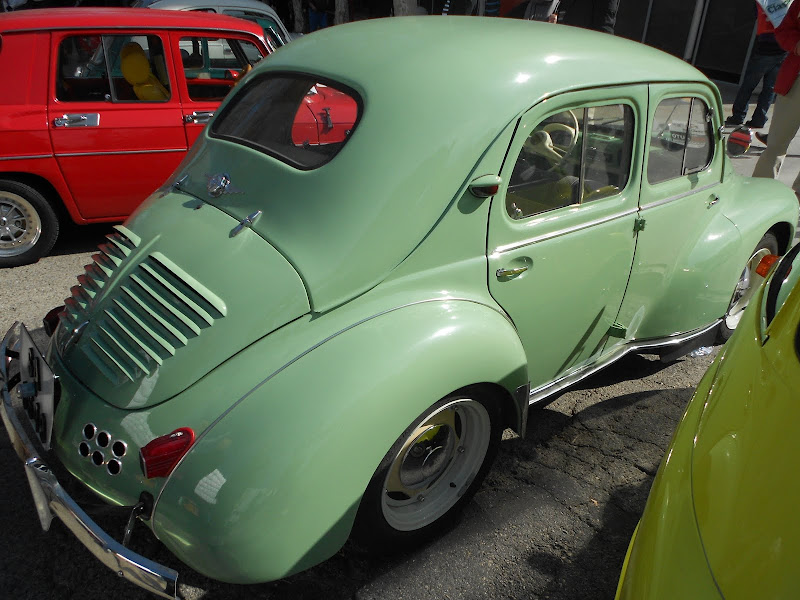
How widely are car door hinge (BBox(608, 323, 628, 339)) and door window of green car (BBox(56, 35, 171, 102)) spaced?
3798 millimetres

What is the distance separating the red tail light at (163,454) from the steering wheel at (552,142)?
5.31 feet

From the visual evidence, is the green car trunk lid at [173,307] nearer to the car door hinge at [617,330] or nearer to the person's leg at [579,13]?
the car door hinge at [617,330]

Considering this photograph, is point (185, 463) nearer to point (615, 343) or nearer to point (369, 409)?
point (369, 409)

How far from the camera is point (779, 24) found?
5.63m

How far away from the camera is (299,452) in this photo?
1.86 meters

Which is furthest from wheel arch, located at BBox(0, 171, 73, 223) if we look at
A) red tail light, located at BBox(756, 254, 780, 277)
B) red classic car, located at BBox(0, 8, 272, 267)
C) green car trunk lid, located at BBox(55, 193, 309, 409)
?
red tail light, located at BBox(756, 254, 780, 277)

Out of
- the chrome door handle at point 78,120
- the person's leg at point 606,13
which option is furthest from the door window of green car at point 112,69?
the person's leg at point 606,13

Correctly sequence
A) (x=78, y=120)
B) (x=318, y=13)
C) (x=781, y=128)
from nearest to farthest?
(x=78, y=120) < (x=781, y=128) < (x=318, y=13)

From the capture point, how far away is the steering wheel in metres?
2.49

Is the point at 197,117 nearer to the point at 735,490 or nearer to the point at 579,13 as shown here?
the point at 735,490

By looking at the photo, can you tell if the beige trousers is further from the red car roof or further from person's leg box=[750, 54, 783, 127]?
the red car roof

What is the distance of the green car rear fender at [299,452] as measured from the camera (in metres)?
1.84

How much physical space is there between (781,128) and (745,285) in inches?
99.6

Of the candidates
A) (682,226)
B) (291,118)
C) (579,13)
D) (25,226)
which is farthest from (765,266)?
(579,13)
